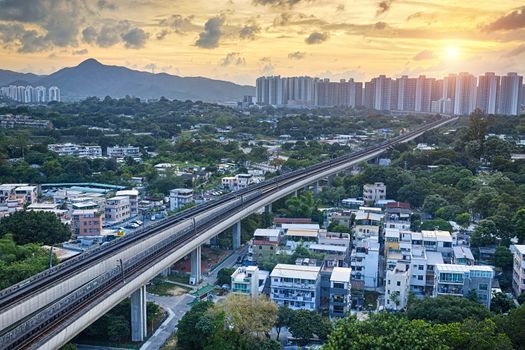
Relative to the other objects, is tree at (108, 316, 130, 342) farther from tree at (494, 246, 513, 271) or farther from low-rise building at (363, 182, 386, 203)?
low-rise building at (363, 182, 386, 203)

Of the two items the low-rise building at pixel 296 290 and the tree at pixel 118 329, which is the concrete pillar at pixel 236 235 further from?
the tree at pixel 118 329

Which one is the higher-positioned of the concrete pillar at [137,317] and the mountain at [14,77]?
the mountain at [14,77]

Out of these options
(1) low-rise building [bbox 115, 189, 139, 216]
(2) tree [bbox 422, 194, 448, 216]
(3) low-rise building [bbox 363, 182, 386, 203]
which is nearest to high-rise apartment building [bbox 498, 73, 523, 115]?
(3) low-rise building [bbox 363, 182, 386, 203]

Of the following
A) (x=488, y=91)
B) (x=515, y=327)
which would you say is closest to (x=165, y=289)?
(x=515, y=327)

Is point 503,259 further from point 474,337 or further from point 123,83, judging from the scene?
point 123,83

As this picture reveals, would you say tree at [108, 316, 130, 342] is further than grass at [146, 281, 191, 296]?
No

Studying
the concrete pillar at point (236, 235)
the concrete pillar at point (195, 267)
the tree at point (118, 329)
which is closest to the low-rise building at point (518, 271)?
the concrete pillar at point (195, 267)
